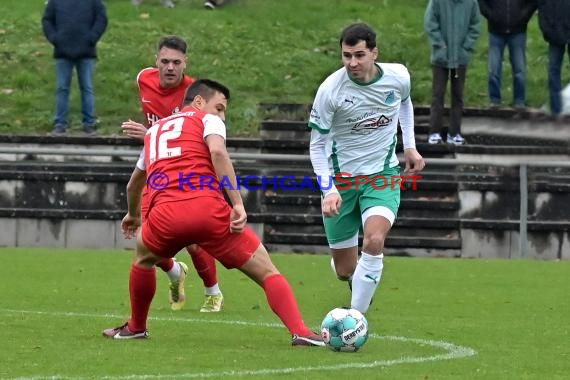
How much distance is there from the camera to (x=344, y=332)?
9.35 metres

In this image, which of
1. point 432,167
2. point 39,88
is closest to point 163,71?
point 432,167

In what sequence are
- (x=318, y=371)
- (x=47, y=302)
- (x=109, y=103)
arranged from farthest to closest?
1. (x=109, y=103)
2. (x=47, y=302)
3. (x=318, y=371)

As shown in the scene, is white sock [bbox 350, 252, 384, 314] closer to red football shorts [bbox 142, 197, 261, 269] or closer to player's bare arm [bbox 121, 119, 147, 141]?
red football shorts [bbox 142, 197, 261, 269]

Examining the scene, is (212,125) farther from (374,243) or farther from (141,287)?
(374,243)

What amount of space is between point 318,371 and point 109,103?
587 inches

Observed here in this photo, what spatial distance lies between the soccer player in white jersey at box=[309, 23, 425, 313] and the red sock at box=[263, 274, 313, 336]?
3.85 ft

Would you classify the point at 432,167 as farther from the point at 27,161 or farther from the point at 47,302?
the point at 47,302

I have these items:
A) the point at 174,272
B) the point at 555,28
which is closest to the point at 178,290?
the point at 174,272

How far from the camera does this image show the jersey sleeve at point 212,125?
31.4 feet

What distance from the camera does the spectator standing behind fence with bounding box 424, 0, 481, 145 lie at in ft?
64.3

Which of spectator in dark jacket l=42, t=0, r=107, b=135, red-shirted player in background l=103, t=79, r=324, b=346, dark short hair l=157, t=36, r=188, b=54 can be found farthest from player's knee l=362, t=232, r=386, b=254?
spectator in dark jacket l=42, t=0, r=107, b=135

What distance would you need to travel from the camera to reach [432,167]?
1948 cm

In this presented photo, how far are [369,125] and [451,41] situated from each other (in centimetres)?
863

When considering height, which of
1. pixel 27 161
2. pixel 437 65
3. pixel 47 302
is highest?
pixel 437 65
